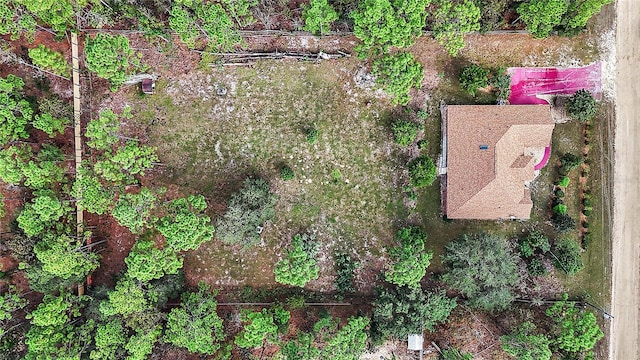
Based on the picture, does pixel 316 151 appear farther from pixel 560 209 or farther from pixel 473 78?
pixel 560 209

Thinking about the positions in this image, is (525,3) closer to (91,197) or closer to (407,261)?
(407,261)

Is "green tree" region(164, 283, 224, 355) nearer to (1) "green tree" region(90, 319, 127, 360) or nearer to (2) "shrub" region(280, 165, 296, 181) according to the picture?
(1) "green tree" region(90, 319, 127, 360)

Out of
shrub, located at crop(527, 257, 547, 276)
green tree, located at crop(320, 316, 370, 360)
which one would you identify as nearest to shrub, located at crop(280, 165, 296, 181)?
green tree, located at crop(320, 316, 370, 360)

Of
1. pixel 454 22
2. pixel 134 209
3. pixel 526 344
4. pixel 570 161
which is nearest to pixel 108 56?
pixel 134 209

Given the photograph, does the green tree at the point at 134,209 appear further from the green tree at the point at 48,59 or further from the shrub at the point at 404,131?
the shrub at the point at 404,131

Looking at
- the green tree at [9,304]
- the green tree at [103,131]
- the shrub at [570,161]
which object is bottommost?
the green tree at [9,304]

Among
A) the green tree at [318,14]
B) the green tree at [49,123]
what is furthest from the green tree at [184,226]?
the green tree at [318,14]
